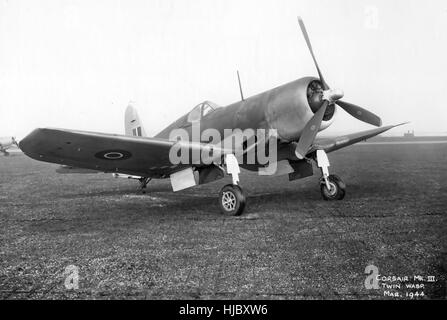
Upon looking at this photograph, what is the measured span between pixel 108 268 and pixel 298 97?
414cm

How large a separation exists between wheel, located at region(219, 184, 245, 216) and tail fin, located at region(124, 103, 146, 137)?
5757mm

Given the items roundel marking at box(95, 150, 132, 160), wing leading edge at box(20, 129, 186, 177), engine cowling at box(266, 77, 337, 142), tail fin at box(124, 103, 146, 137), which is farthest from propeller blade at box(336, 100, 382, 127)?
tail fin at box(124, 103, 146, 137)

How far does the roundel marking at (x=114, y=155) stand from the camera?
A: 620 cm

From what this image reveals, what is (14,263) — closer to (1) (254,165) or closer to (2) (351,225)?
(2) (351,225)

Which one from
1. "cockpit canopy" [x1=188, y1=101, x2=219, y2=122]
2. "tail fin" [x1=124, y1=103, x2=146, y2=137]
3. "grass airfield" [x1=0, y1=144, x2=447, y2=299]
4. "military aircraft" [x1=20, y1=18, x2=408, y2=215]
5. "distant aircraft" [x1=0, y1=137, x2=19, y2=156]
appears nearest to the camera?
"grass airfield" [x1=0, y1=144, x2=447, y2=299]

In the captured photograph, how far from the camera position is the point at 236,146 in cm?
682

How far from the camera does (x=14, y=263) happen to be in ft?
12.6

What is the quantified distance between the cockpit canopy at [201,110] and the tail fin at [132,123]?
140 inches

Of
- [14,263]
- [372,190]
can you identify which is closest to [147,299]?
[14,263]

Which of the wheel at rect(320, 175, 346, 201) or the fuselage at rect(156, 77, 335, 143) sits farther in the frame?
the wheel at rect(320, 175, 346, 201)

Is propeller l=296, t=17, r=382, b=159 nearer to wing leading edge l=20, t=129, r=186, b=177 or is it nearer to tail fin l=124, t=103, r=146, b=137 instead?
wing leading edge l=20, t=129, r=186, b=177

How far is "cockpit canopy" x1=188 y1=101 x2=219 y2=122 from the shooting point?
806 cm

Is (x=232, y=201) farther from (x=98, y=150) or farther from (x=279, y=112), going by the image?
(x=98, y=150)

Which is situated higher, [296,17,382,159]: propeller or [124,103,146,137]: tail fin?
[124,103,146,137]: tail fin
